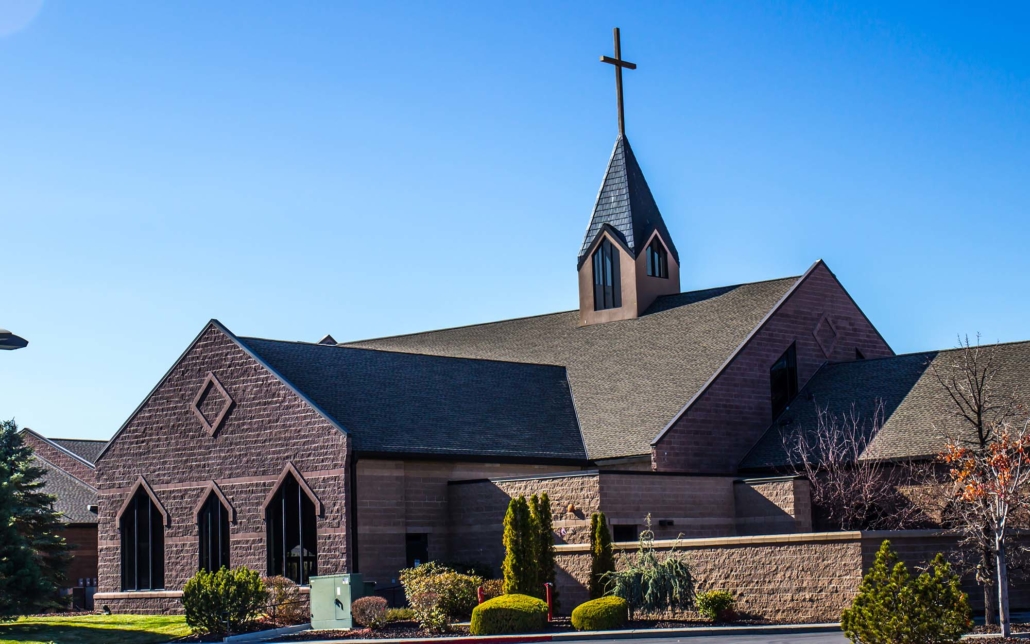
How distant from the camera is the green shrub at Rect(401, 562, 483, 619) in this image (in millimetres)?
30567

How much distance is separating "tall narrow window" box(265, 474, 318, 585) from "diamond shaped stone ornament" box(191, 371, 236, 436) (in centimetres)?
312

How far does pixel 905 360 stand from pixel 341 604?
62.0 ft

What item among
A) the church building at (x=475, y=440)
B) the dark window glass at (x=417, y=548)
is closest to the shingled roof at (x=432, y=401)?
the church building at (x=475, y=440)

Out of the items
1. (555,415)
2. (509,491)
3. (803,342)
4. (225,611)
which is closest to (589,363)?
(555,415)

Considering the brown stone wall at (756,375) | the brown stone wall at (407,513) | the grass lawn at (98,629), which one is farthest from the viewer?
the brown stone wall at (756,375)

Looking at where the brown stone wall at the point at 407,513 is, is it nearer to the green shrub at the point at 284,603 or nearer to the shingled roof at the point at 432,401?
the shingled roof at the point at 432,401

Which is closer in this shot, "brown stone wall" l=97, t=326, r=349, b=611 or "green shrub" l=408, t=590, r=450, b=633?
"green shrub" l=408, t=590, r=450, b=633

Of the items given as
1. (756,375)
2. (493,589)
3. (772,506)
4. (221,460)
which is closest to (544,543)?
(493,589)

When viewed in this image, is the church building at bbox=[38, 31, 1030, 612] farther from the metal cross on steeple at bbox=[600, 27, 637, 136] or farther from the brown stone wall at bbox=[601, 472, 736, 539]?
the metal cross on steeple at bbox=[600, 27, 637, 136]

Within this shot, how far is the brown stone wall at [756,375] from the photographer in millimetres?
38438

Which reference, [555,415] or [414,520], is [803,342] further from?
[414,520]

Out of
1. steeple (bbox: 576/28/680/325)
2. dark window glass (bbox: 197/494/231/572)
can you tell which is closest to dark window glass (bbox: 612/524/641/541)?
dark window glass (bbox: 197/494/231/572)

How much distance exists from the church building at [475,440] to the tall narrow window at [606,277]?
203 cm

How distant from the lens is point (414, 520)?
1415 inches
